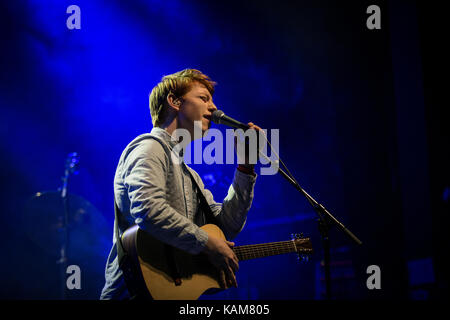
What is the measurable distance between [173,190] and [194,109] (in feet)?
2.01

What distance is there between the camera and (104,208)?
5184 mm

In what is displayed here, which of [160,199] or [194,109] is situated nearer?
[160,199]

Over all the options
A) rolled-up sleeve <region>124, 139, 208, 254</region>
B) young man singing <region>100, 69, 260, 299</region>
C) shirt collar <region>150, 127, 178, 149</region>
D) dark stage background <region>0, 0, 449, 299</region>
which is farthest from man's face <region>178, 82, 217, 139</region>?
dark stage background <region>0, 0, 449, 299</region>

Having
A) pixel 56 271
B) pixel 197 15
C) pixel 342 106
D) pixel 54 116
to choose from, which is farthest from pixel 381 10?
pixel 56 271

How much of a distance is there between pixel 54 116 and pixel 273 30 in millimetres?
3424

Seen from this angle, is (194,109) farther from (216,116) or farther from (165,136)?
(165,136)

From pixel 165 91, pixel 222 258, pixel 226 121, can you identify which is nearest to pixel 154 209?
pixel 222 258

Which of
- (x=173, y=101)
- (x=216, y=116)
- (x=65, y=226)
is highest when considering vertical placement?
(x=173, y=101)

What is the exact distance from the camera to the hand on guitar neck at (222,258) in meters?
2.00

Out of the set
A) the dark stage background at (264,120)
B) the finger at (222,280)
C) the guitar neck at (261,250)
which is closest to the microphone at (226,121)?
the guitar neck at (261,250)

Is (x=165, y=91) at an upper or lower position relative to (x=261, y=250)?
upper

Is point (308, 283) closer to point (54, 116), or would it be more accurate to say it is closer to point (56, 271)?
point (56, 271)

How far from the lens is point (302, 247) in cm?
252

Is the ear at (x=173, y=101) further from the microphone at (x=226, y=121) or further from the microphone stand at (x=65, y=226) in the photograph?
the microphone stand at (x=65, y=226)
